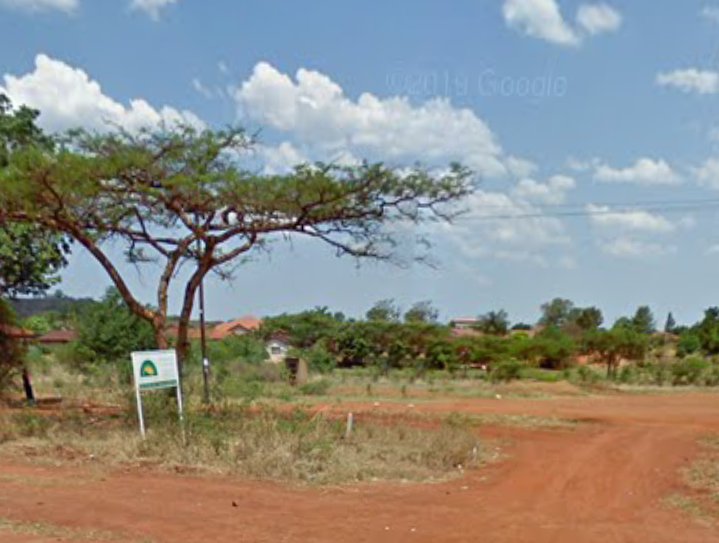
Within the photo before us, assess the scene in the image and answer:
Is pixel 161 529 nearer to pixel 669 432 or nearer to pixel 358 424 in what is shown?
pixel 358 424

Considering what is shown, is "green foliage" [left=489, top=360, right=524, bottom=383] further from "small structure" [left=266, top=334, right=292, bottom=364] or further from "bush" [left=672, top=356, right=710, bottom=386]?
"small structure" [left=266, top=334, right=292, bottom=364]

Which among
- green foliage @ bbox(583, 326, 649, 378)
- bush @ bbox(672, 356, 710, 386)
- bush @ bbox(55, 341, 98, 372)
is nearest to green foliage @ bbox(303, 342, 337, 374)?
bush @ bbox(55, 341, 98, 372)

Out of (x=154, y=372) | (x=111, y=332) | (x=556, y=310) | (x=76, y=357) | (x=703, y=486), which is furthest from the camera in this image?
(x=556, y=310)

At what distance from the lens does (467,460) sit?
13.4 m

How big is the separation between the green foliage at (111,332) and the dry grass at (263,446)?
24271 mm

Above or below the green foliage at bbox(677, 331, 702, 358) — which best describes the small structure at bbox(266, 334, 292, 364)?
above

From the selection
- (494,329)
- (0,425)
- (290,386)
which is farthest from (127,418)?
(494,329)

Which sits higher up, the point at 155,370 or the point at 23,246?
the point at 23,246

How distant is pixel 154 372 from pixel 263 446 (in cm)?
328

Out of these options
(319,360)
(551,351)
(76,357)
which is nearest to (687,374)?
(551,351)

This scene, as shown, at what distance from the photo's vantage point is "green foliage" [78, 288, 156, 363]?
3988 cm

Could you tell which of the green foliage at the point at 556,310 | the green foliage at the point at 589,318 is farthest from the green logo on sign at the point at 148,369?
the green foliage at the point at 556,310

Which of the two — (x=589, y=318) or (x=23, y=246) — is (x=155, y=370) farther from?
(x=589, y=318)

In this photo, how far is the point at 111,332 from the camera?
1585 inches
